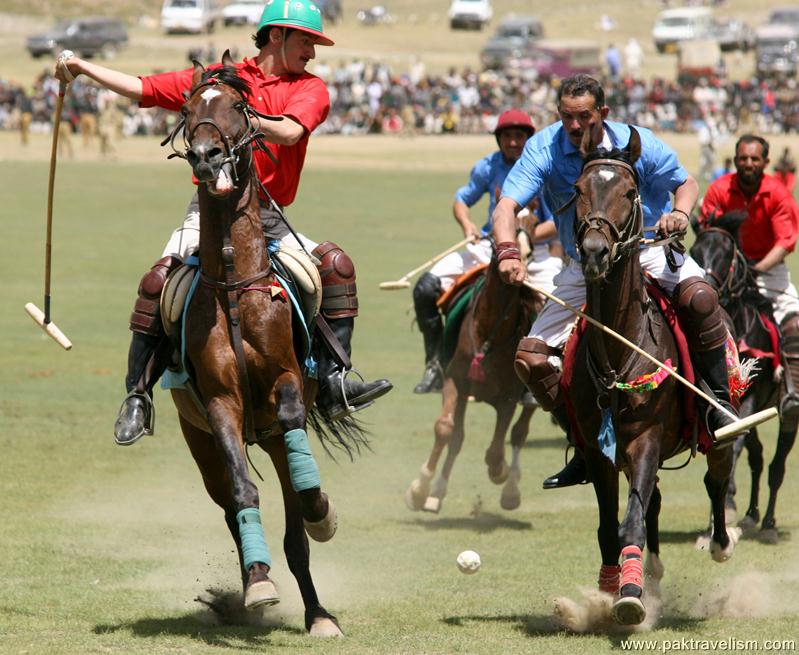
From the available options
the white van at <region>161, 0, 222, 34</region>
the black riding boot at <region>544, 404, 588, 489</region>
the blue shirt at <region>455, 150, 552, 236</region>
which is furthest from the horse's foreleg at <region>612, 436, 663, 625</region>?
the white van at <region>161, 0, 222, 34</region>

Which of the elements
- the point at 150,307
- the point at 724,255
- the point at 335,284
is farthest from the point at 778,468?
the point at 150,307

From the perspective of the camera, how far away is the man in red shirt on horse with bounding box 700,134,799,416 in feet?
36.6

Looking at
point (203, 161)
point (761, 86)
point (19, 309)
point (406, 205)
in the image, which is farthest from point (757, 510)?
point (761, 86)

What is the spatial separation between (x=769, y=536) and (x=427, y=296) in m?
3.96

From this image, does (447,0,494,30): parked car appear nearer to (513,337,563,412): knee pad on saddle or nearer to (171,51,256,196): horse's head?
(513,337,563,412): knee pad on saddle

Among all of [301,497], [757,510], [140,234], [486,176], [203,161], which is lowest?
[140,234]

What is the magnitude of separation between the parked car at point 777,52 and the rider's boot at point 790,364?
49.2m

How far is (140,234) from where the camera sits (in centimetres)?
3033

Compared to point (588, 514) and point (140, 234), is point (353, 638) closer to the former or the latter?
point (588, 514)

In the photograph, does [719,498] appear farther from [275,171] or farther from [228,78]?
[228,78]

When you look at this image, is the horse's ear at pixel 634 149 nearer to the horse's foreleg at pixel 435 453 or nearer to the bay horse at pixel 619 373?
the bay horse at pixel 619 373

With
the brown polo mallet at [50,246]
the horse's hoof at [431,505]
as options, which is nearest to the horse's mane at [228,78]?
the brown polo mallet at [50,246]

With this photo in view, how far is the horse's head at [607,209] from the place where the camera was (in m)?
6.93

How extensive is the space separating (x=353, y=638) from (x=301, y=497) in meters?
0.80
